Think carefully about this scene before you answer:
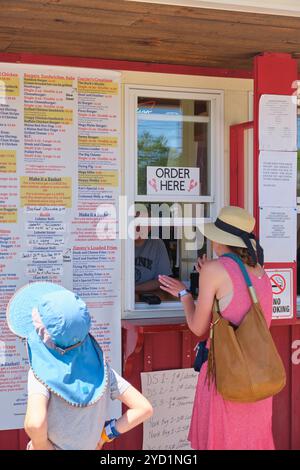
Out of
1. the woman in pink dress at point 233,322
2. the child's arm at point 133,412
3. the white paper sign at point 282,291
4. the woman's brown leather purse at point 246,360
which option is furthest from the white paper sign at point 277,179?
the child's arm at point 133,412

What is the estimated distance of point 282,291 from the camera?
396 cm

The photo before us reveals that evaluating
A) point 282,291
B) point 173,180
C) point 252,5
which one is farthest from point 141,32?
point 282,291

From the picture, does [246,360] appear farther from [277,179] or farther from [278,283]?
[277,179]

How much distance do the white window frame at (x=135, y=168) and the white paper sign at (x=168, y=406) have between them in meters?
0.38

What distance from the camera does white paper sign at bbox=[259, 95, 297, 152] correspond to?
3902 millimetres

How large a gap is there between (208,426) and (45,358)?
3.55 ft

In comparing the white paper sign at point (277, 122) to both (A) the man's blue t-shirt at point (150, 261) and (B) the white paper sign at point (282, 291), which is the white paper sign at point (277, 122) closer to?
(B) the white paper sign at point (282, 291)

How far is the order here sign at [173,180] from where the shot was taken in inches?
169

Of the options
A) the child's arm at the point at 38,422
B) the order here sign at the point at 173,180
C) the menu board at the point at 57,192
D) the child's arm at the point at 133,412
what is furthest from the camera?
the order here sign at the point at 173,180

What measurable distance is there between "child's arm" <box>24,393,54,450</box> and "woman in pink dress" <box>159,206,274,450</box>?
40.2 inches

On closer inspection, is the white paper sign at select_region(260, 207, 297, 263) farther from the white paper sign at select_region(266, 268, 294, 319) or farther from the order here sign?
the order here sign

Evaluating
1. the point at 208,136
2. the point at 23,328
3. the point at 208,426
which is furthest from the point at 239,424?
the point at 208,136

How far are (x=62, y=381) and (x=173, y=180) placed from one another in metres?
2.23

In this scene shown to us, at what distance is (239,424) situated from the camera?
311 cm
